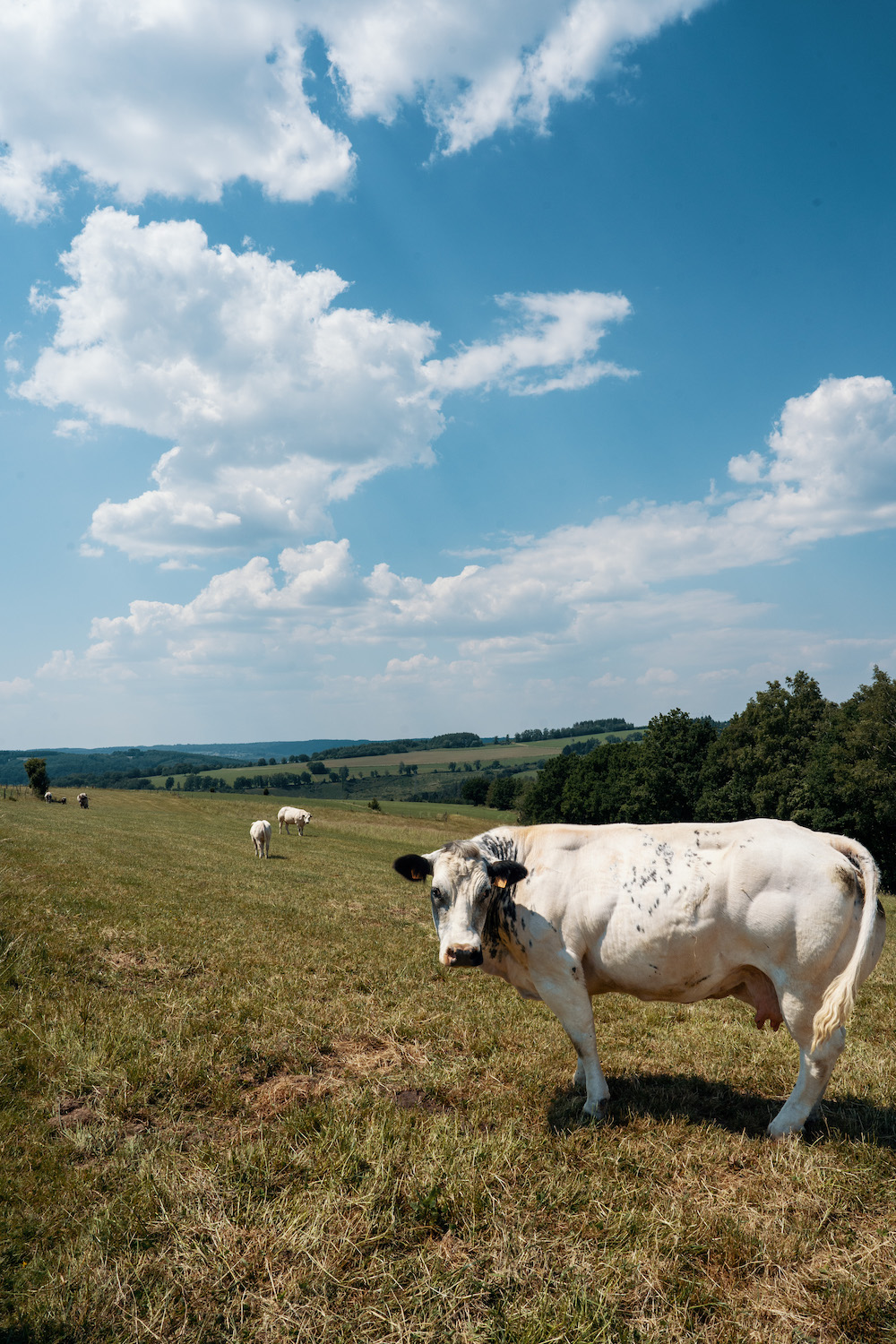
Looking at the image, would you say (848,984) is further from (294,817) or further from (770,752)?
(770,752)

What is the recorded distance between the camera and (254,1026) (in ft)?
24.7

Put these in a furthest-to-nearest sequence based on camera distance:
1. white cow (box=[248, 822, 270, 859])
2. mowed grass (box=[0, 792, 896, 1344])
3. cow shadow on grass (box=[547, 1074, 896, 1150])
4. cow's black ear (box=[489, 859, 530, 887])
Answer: white cow (box=[248, 822, 270, 859])
cow's black ear (box=[489, 859, 530, 887])
cow shadow on grass (box=[547, 1074, 896, 1150])
mowed grass (box=[0, 792, 896, 1344])

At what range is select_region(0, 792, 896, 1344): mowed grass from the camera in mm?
3746

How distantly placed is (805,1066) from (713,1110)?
43.1 inches

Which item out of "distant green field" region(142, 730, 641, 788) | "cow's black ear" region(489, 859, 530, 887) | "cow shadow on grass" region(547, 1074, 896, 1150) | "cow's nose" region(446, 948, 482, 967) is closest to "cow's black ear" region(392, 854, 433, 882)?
"cow's black ear" region(489, 859, 530, 887)

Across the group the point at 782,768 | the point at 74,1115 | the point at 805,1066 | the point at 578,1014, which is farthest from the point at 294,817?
the point at 805,1066

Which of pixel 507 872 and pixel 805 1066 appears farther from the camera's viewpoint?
pixel 507 872

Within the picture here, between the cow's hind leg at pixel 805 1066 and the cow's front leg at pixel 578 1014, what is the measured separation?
148 centimetres

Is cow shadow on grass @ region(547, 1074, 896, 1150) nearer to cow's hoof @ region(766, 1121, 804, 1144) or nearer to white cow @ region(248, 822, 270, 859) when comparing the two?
cow's hoof @ region(766, 1121, 804, 1144)

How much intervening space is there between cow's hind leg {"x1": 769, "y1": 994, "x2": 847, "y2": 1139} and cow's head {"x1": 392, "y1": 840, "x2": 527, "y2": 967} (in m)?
2.47

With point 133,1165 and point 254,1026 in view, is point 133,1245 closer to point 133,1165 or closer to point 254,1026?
point 133,1165

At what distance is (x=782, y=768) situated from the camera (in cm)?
5091

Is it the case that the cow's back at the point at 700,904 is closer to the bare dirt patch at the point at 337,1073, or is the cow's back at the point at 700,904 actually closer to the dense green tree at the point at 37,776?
the bare dirt patch at the point at 337,1073

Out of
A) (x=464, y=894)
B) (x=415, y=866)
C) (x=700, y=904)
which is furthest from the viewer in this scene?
(x=415, y=866)
